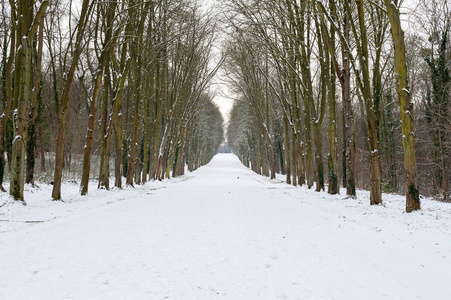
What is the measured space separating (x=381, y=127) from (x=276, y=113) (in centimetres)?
1084

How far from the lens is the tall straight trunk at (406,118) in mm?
8438

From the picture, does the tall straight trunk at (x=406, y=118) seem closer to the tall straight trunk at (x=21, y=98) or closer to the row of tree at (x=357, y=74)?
the row of tree at (x=357, y=74)

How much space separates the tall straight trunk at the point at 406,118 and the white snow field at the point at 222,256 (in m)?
0.62

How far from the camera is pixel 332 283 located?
3.72m

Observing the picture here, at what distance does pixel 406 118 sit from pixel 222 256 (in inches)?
270

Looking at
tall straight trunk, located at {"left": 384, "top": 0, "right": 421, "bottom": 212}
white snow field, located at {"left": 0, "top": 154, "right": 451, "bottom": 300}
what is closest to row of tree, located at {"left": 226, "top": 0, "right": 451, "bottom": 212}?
tall straight trunk, located at {"left": 384, "top": 0, "right": 421, "bottom": 212}

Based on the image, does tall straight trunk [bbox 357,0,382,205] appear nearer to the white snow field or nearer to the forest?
the forest

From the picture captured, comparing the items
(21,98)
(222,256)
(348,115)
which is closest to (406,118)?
(348,115)

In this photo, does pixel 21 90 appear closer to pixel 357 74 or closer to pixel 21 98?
pixel 21 98

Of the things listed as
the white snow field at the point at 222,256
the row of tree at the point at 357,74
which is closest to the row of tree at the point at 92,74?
the white snow field at the point at 222,256

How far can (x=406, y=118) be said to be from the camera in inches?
340

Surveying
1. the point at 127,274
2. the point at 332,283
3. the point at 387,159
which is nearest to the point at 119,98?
the point at 127,274

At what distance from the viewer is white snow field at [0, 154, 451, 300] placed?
352 centimetres

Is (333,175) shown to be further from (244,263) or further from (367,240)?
(244,263)
